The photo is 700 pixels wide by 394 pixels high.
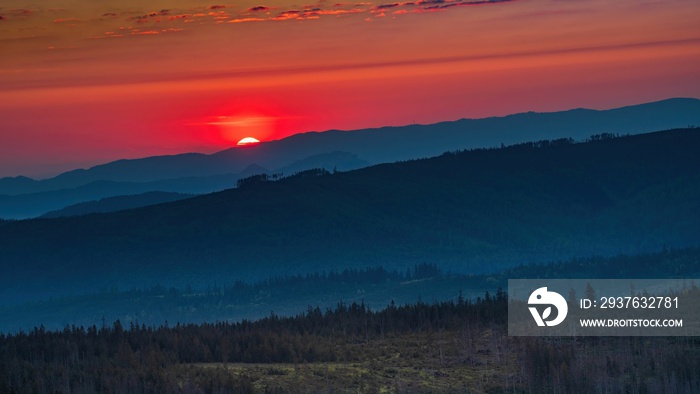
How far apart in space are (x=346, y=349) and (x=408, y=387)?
→ 10991 millimetres

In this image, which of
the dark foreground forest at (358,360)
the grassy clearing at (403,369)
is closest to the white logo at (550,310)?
the dark foreground forest at (358,360)

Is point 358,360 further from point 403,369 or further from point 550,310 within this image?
point 550,310

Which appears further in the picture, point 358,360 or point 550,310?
point 550,310

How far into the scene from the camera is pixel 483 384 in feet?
233

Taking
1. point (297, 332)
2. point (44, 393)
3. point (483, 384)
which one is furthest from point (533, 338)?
point (44, 393)

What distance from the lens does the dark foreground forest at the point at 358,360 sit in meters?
70.2

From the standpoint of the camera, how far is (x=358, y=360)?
78.8 metres

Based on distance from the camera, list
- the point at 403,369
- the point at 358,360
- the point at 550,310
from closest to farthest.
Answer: the point at 403,369
the point at 358,360
the point at 550,310

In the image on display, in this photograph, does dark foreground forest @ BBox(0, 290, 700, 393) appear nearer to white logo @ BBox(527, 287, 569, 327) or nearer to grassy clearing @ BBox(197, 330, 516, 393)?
grassy clearing @ BBox(197, 330, 516, 393)

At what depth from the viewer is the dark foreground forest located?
70.2 meters

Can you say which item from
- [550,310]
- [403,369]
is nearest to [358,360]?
[403,369]

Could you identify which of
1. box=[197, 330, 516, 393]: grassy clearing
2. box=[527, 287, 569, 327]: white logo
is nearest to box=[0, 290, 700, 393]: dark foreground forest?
box=[197, 330, 516, 393]: grassy clearing

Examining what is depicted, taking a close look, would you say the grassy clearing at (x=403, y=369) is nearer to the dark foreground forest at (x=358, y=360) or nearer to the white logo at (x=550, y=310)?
the dark foreground forest at (x=358, y=360)

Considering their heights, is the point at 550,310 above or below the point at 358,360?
above
